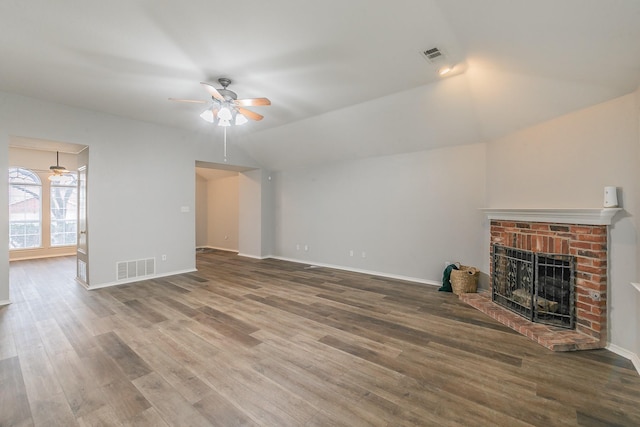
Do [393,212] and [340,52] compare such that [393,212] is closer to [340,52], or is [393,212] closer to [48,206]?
[340,52]

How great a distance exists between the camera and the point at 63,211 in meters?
8.30

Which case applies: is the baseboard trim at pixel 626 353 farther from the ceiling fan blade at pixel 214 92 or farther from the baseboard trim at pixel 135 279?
the baseboard trim at pixel 135 279

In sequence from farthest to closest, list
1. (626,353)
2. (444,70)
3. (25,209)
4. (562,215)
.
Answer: (25,209) → (444,70) → (562,215) → (626,353)

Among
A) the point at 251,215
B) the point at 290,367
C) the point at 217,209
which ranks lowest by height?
the point at 290,367

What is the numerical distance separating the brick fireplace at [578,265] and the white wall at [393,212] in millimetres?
1196

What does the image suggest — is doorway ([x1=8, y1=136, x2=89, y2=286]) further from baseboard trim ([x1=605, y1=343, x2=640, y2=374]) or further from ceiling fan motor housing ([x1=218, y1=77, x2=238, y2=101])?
baseboard trim ([x1=605, y1=343, x2=640, y2=374])

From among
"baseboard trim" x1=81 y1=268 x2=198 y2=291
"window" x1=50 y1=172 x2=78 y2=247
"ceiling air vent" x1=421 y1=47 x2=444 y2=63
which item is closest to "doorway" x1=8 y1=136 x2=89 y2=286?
"window" x1=50 y1=172 x2=78 y2=247

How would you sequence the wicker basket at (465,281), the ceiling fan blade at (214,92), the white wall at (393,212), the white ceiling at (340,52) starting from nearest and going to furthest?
the white ceiling at (340,52), the ceiling fan blade at (214,92), the wicker basket at (465,281), the white wall at (393,212)

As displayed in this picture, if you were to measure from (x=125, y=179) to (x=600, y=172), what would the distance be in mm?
6877

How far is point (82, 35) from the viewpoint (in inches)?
103

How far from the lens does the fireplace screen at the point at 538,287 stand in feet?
10.2

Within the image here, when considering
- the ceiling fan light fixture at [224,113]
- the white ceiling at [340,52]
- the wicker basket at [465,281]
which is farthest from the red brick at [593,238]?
the ceiling fan light fixture at [224,113]

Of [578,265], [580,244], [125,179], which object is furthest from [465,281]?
[125,179]

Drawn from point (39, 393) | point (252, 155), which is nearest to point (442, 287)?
point (39, 393)
